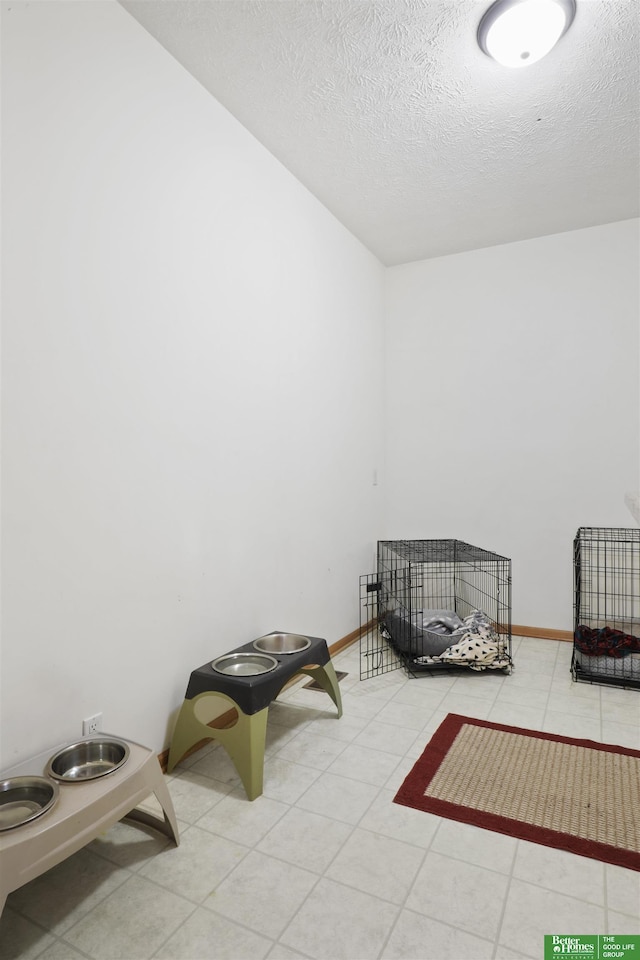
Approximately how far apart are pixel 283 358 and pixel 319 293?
62 centimetres

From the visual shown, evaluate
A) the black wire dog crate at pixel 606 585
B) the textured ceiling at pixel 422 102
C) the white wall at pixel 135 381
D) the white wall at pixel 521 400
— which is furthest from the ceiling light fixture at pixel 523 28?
the black wire dog crate at pixel 606 585

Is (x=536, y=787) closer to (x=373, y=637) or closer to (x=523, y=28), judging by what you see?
(x=373, y=637)

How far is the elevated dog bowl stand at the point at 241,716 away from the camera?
193 cm

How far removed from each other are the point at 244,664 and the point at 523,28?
101 inches

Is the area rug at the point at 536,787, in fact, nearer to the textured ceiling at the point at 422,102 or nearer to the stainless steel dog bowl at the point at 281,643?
the stainless steel dog bowl at the point at 281,643

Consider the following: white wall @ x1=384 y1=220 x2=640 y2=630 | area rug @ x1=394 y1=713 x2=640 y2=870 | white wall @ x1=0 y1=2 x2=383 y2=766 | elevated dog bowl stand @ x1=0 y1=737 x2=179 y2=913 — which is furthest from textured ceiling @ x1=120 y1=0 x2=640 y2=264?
area rug @ x1=394 y1=713 x2=640 y2=870

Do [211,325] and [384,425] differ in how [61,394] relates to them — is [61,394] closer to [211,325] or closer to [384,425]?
[211,325]

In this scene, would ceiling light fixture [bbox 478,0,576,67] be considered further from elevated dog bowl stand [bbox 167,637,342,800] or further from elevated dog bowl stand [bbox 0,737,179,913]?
elevated dog bowl stand [bbox 0,737,179,913]

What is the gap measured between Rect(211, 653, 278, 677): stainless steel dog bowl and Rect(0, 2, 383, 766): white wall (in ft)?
0.37

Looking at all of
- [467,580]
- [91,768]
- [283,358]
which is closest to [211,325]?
[283,358]

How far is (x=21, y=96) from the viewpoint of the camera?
1596 millimetres

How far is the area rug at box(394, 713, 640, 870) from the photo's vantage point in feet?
5.76

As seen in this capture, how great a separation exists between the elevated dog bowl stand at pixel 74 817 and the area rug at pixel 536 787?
2.84 ft

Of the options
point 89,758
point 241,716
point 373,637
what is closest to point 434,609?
point 373,637
